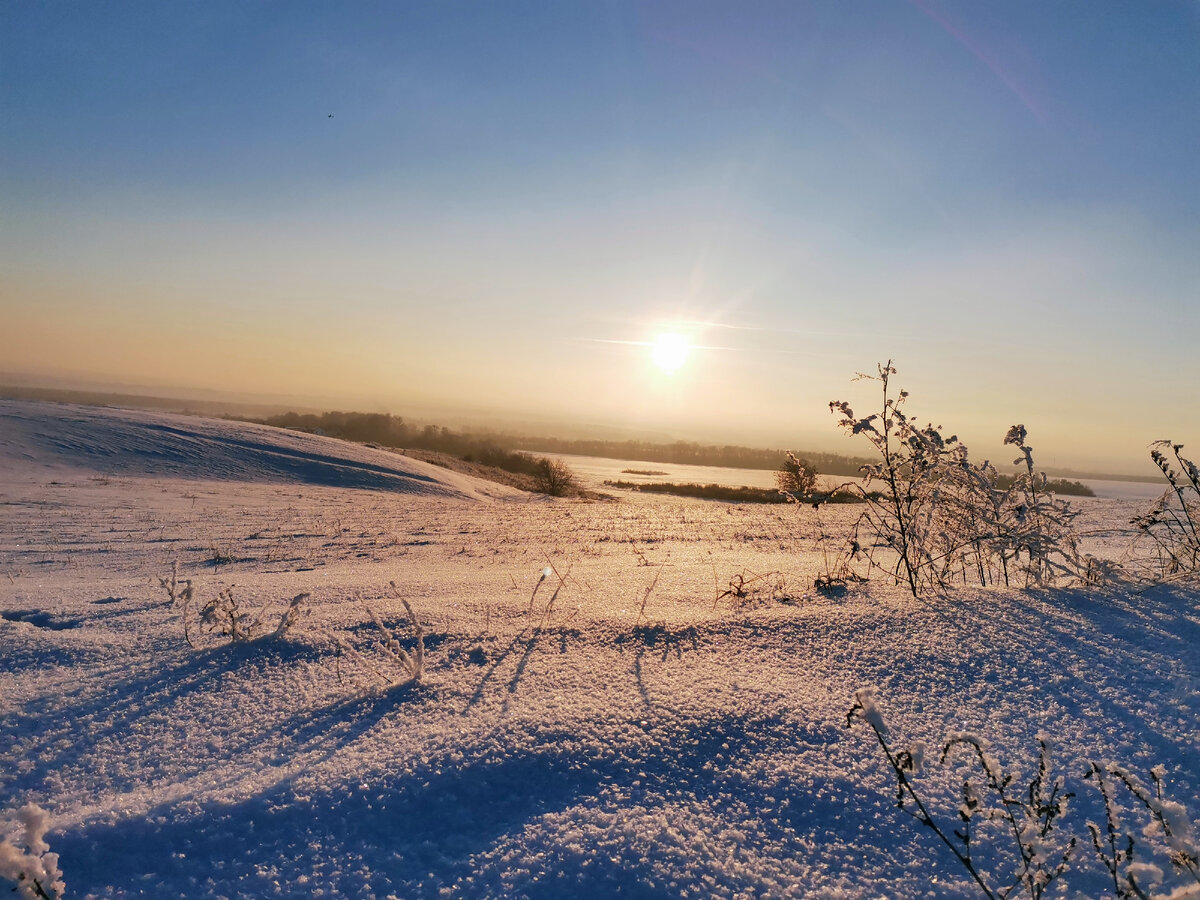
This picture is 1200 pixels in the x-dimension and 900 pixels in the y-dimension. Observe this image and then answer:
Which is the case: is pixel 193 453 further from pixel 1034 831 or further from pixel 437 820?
pixel 1034 831

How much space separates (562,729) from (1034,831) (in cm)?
104

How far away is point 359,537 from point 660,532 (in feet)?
11.4

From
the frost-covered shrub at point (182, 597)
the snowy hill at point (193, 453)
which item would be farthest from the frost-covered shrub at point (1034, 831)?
the snowy hill at point (193, 453)

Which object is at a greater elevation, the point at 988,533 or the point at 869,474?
the point at 869,474

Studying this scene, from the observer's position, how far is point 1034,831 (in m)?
1.28

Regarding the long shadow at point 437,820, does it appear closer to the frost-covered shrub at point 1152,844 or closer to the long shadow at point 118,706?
the long shadow at point 118,706

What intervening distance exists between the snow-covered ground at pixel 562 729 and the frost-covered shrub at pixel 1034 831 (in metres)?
0.06

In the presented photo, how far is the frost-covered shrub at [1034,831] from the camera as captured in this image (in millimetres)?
1038

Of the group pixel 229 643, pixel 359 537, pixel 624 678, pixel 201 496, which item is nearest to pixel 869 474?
pixel 624 678

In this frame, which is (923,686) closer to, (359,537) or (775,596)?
(775,596)

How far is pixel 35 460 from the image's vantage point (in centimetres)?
1212

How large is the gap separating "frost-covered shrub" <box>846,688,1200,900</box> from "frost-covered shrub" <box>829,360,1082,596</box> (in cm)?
165

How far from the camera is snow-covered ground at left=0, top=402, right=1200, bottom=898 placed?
1316 mm

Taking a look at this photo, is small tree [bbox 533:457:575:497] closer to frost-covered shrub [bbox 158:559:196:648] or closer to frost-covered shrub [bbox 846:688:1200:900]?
frost-covered shrub [bbox 158:559:196:648]
